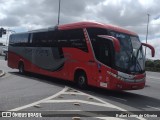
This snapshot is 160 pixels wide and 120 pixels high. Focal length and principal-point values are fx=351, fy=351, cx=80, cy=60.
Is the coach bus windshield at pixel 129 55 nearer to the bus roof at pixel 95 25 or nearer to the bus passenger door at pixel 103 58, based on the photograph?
the bus roof at pixel 95 25

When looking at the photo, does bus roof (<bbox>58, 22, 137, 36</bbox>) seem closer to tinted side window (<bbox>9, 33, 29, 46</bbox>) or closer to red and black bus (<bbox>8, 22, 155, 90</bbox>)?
red and black bus (<bbox>8, 22, 155, 90</bbox>)

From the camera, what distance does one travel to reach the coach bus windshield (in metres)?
15.3

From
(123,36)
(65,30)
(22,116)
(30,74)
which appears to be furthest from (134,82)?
(30,74)

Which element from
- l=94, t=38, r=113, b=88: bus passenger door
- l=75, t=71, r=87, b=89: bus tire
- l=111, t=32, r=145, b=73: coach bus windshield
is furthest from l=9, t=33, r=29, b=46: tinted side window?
l=111, t=32, r=145, b=73: coach bus windshield

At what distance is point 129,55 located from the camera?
51.3 feet

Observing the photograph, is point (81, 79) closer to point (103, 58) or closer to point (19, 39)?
point (103, 58)

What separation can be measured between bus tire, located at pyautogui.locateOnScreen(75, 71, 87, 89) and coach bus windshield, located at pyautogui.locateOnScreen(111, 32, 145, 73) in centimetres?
250

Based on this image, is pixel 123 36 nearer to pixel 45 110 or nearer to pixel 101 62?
pixel 101 62

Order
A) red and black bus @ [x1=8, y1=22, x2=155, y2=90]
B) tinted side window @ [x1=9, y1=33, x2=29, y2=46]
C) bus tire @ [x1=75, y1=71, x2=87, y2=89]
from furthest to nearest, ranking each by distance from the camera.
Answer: tinted side window @ [x1=9, y1=33, x2=29, y2=46] < bus tire @ [x1=75, y1=71, x2=87, y2=89] < red and black bus @ [x1=8, y1=22, x2=155, y2=90]

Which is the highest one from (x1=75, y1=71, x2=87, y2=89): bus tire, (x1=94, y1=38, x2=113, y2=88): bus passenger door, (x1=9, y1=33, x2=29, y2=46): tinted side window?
(x1=9, y1=33, x2=29, y2=46): tinted side window

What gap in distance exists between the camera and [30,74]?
25.4 metres

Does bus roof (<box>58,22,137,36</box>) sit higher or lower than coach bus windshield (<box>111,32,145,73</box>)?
higher

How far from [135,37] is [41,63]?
7367 mm

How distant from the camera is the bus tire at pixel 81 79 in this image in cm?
1711
